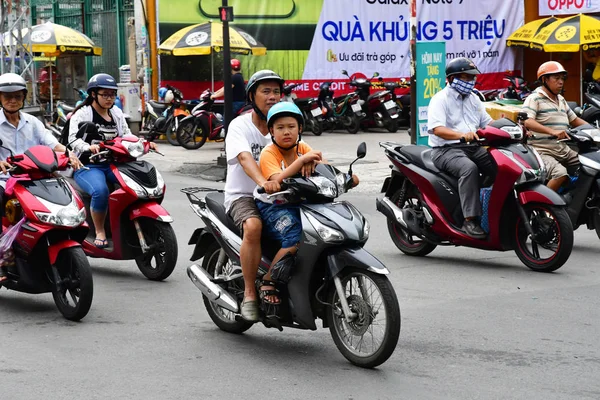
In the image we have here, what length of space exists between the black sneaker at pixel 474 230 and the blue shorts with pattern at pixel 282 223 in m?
3.46

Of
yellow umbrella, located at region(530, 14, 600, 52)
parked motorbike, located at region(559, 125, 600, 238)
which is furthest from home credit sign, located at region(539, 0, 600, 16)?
parked motorbike, located at region(559, 125, 600, 238)

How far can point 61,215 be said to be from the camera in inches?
288

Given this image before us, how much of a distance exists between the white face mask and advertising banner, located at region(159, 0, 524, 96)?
1550 cm

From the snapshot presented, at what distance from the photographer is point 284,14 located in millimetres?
25609

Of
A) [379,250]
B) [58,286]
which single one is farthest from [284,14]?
[58,286]

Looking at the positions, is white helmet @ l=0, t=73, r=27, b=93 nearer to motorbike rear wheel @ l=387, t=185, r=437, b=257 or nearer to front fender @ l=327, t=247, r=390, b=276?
front fender @ l=327, t=247, r=390, b=276

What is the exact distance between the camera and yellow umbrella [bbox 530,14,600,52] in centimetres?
2414

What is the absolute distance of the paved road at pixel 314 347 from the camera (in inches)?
218

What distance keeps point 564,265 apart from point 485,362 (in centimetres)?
360

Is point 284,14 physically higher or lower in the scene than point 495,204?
higher

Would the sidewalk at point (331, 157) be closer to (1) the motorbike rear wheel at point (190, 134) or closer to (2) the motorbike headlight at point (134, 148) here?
(1) the motorbike rear wheel at point (190, 134)

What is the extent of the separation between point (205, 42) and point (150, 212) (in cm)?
1437

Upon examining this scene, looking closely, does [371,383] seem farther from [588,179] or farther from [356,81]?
[356,81]

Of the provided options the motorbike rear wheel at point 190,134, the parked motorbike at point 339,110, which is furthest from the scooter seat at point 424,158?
the parked motorbike at point 339,110
